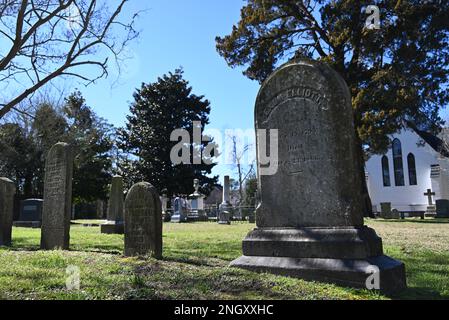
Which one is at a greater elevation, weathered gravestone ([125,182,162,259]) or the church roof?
the church roof

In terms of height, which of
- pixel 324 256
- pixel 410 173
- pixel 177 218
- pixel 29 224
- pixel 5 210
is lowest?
A: pixel 324 256

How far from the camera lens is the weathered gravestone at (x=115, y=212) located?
50.4 feet

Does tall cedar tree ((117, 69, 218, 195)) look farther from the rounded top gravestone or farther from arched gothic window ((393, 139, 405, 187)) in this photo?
the rounded top gravestone

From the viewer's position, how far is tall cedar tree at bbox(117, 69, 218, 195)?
113 feet

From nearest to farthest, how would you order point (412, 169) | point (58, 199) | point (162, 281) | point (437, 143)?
point (162, 281) → point (58, 199) → point (437, 143) → point (412, 169)

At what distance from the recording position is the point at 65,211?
29.9 feet

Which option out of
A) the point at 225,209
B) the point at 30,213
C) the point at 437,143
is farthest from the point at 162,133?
the point at 437,143

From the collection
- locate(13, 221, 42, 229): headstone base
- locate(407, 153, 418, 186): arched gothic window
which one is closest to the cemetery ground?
locate(13, 221, 42, 229): headstone base

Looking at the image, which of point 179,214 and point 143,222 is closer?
point 143,222

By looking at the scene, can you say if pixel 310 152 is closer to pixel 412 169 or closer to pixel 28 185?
pixel 28 185

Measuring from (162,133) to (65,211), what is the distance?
2684cm

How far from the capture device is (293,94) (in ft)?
20.9

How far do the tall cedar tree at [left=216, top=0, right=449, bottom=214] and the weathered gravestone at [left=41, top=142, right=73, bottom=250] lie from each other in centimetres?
1690

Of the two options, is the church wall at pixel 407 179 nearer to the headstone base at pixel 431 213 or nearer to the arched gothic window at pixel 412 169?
the arched gothic window at pixel 412 169
